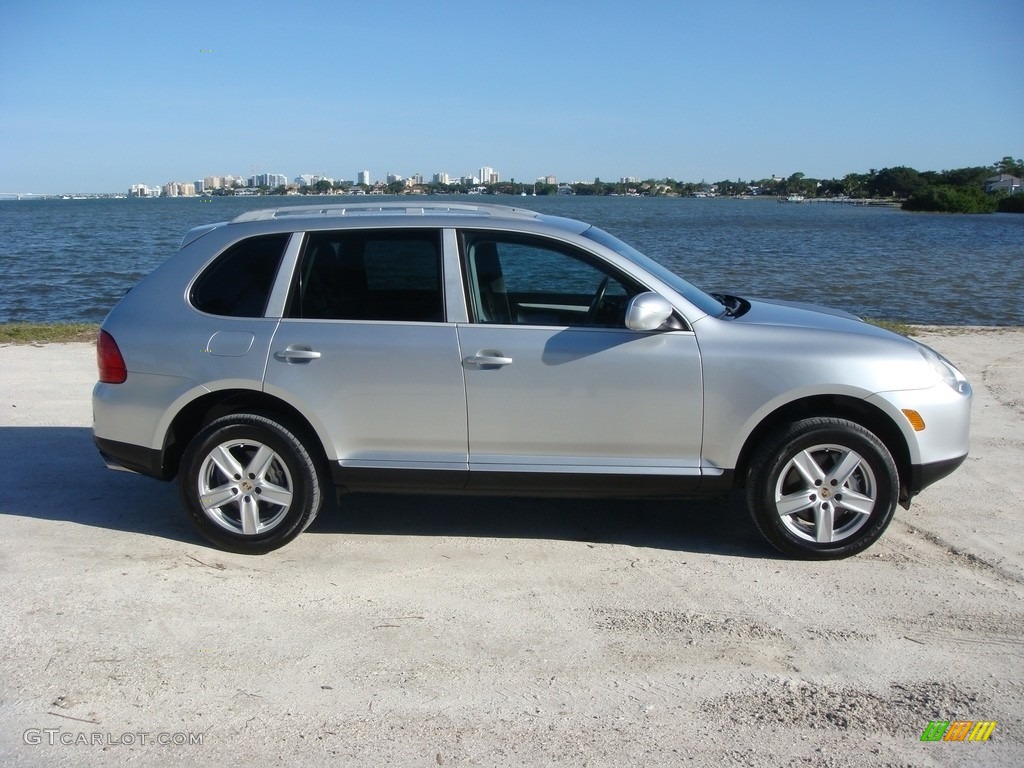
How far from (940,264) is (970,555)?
97.7 feet

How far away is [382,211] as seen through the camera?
522 centimetres

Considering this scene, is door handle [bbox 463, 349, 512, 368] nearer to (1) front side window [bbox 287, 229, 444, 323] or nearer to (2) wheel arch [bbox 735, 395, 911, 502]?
(1) front side window [bbox 287, 229, 444, 323]

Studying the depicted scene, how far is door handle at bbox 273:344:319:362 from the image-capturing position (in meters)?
4.83

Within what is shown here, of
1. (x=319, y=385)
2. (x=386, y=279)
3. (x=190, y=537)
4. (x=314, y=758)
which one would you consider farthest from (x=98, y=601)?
(x=386, y=279)

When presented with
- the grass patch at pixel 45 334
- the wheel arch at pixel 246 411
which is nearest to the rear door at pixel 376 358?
the wheel arch at pixel 246 411

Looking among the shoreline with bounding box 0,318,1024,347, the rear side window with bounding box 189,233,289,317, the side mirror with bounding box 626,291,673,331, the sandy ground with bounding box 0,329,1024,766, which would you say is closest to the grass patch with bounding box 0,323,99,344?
the shoreline with bounding box 0,318,1024,347

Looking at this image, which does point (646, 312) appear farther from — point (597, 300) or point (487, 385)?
point (487, 385)

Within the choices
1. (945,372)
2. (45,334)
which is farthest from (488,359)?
(45,334)

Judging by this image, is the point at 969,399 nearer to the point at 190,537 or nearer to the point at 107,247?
the point at 190,537

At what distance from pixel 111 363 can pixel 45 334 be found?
7681mm

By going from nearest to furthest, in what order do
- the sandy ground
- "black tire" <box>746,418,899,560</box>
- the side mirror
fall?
the sandy ground, the side mirror, "black tire" <box>746,418,899,560</box>

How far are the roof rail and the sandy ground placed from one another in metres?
1.78

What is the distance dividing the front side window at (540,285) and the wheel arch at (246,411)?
1.09 meters

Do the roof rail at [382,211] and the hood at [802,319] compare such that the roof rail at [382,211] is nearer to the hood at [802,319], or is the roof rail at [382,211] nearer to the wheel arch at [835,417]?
the hood at [802,319]
